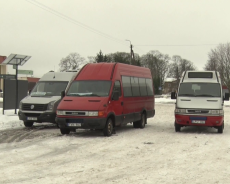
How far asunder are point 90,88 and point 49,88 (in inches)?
150

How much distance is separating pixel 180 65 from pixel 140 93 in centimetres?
8633

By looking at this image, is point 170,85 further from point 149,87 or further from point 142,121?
point 142,121

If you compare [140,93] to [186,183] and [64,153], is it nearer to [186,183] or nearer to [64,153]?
[64,153]

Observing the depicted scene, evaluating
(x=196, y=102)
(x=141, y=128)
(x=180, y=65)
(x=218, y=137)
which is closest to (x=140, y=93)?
(x=141, y=128)

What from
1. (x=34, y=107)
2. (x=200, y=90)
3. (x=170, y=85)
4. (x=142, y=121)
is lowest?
(x=142, y=121)

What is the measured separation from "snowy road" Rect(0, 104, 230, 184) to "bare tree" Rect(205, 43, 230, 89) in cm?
6005

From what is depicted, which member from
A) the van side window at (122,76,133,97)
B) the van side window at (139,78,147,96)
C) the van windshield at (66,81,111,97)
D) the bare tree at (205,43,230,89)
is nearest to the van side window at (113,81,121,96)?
the van windshield at (66,81,111,97)

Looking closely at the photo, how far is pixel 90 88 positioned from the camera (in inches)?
513

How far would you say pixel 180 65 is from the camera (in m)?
100

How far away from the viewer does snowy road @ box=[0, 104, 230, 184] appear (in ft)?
21.9

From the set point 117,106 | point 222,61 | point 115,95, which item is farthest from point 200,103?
point 222,61

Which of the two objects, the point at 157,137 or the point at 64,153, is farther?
the point at 157,137

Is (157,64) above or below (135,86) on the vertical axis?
above

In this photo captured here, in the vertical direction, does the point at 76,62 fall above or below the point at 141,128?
above
